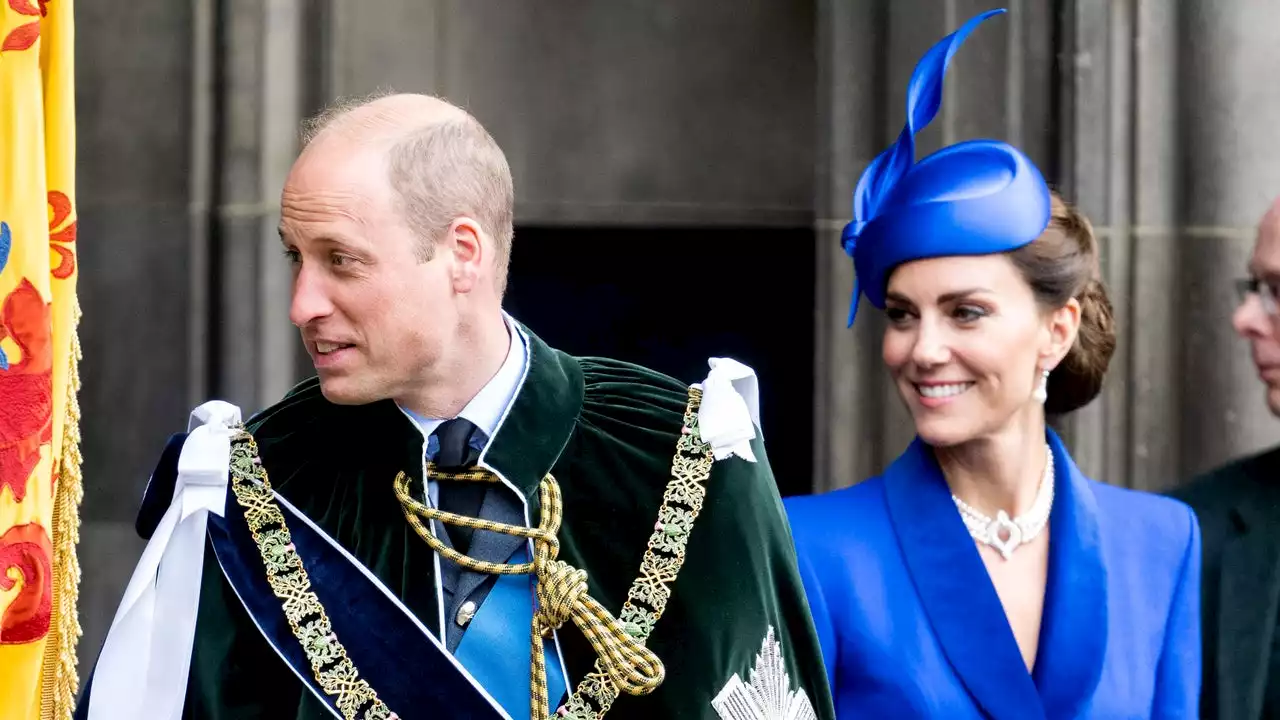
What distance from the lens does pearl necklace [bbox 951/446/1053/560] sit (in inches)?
116

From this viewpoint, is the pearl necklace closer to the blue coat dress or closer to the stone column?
the blue coat dress

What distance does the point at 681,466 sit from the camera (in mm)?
2523

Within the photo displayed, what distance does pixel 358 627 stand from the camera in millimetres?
2367

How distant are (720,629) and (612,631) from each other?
0.16 meters

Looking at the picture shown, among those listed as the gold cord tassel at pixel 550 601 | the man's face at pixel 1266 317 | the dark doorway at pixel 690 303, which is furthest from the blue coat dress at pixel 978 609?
the dark doorway at pixel 690 303

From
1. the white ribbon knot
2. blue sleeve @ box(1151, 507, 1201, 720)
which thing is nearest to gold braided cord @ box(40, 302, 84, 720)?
the white ribbon knot

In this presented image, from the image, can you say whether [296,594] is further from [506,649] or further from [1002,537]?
[1002,537]

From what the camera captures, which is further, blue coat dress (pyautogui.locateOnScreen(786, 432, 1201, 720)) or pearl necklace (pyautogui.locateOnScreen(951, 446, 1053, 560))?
pearl necklace (pyautogui.locateOnScreen(951, 446, 1053, 560))

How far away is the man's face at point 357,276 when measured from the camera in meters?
2.29

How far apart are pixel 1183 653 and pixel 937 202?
80 cm

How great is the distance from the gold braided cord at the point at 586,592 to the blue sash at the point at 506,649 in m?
0.02

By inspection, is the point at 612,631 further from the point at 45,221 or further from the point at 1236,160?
the point at 1236,160

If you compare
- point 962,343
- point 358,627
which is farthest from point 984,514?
point 358,627

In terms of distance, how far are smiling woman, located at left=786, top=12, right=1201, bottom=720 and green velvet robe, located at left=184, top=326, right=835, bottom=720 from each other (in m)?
0.28
